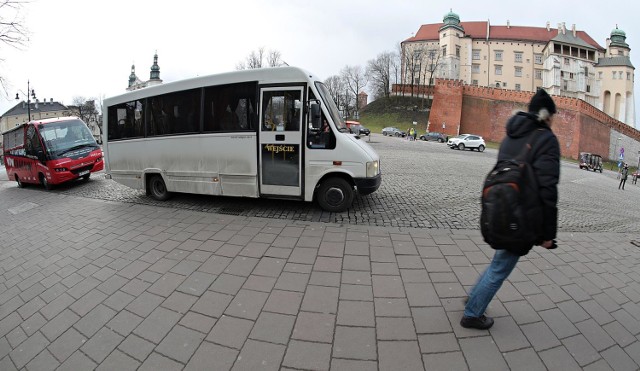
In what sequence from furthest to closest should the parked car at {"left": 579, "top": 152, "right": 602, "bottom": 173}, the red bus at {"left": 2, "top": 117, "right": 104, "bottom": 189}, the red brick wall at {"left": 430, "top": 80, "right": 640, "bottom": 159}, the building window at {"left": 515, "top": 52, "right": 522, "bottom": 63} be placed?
the building window at {"left": 515, "top": 52, "right": 522, "bottom": 63} < the red brick wall at {"left": 430, "top": 80, "right": 640, "bottom": 159} < the parked car at {"left": 579, "top": 152, "right": 602, "bottom": 173} < the red bus at {"left": 2, "top": 117, "right": 104, "bottom": 189}

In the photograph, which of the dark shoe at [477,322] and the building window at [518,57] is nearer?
the dark shoe at [477,322]

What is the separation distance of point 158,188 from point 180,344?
21.1 feet

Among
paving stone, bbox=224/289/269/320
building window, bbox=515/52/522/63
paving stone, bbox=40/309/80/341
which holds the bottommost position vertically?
paving stone, bbox=40/309/80/341

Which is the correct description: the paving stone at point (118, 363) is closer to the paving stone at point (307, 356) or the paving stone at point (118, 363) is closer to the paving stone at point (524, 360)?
the paving stone at point (307, 356)

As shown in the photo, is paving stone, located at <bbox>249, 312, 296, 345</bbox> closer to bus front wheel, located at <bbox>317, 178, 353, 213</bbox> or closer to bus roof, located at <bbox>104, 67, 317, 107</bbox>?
bus front wheel, located at <bbox>317, 178, 353, 213</bbox>

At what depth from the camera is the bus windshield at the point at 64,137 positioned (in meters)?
12.1

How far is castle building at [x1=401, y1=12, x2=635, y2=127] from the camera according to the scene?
69.4 m

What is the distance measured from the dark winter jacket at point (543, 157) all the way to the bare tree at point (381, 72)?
82452 mm

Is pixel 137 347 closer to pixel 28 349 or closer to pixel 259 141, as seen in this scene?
pixel 28 349

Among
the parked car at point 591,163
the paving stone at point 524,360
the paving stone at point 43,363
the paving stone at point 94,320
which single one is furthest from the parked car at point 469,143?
the paving stone at point 43,363

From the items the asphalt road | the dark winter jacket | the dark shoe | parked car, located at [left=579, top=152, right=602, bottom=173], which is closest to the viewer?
the dark winter jacket

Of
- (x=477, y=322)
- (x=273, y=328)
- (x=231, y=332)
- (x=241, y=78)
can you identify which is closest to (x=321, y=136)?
(x=241, y=78)

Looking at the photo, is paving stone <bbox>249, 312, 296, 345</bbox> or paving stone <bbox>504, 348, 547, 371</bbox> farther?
paving stone <bbox>249, 312, 296, 345</bbox>

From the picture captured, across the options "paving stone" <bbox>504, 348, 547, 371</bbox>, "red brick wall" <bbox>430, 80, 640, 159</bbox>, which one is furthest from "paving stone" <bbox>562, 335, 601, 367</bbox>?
"red brick wall" <bbox>430, 80, 640, 159</bbox>
